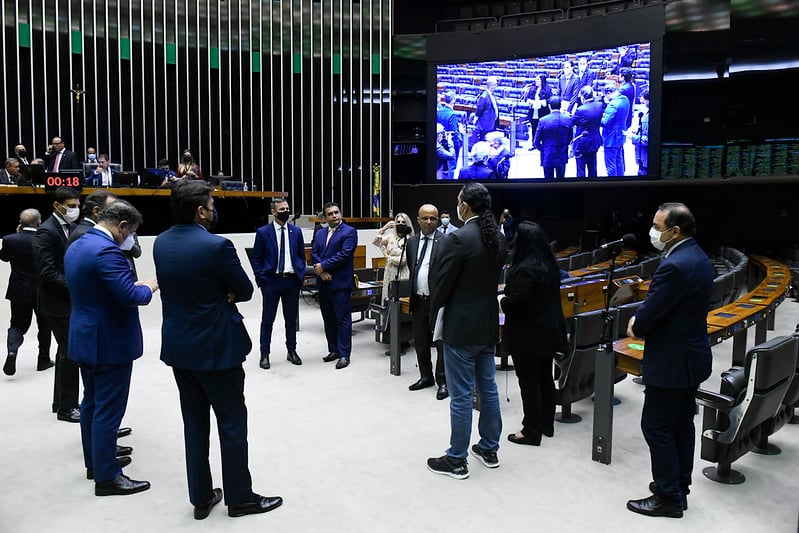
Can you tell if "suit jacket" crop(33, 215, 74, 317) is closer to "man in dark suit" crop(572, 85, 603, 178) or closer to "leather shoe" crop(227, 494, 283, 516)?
"leather shoe" crop(227, 494, 283, 516)

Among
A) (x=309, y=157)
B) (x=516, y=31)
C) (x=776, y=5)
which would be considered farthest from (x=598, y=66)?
(x=309, y=157)

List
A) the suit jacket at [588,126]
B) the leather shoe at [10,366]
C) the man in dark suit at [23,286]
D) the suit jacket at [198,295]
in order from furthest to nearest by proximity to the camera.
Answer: the suit jacket at [588,126]
the man in dark suit at [23,286]
the leather shoe at [10,366]
the suit jacket at [198,295]

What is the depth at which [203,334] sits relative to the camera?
9.08ft

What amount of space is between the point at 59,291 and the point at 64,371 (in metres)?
0.53

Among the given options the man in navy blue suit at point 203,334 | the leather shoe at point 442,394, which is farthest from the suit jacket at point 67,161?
the man in navy blue suit at point 203,334

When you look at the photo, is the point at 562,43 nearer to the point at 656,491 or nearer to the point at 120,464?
the point at 656,491

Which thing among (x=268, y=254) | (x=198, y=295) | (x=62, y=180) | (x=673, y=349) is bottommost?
(x=673, y=349)

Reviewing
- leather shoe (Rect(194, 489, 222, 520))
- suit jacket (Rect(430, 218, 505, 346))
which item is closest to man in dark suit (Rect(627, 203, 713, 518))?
suit jacket (Rect(430, 218, 505, 346))

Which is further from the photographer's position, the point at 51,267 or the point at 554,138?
the point at 554,138

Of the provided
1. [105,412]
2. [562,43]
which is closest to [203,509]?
[105,412]

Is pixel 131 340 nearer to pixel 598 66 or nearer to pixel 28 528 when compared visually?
pixel 28 528

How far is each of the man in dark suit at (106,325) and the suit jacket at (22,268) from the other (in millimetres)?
2767

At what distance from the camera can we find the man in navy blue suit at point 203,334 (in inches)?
109

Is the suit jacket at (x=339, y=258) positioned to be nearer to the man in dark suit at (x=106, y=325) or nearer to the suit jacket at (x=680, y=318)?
the man in dark suit at (x=106, y=325)
